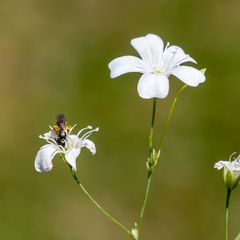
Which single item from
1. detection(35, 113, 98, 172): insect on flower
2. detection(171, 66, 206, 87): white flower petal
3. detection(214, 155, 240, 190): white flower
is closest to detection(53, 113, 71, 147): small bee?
detection(35, 113, 98, 172): insect on flower

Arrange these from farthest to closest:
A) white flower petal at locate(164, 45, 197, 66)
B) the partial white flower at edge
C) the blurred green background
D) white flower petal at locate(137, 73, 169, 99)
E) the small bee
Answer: the blurred green background
white flower petal at locate(164, 45, 197, 66)
the small bee
the partial white flower at edge
white flower petal at locate(137, 73, 169, 99)

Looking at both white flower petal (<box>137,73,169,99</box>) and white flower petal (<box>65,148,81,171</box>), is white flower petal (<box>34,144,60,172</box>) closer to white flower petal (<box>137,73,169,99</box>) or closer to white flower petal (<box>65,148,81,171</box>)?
white flower petal (<box>65,148,81,171</box>)

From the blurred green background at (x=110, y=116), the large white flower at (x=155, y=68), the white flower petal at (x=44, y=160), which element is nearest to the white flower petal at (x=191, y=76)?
the large white flower at (x=155, y=68)

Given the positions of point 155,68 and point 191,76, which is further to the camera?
point 155,68

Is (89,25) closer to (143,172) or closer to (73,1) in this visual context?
Answer: (73,1)

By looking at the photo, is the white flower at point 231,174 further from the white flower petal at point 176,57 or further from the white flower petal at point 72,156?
the white flower petal at point 72,156

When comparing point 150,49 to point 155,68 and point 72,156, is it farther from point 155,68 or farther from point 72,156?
point 72,156

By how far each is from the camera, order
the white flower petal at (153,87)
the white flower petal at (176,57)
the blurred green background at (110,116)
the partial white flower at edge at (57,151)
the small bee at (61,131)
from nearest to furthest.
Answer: the white flower petal at (153,87)
the partial white flower at edge at (57,151)
the small bee at (61,131)
the white flower petal at (176,57)
the blurred green background at (110,116)

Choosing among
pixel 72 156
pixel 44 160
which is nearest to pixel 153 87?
pixel 72 156

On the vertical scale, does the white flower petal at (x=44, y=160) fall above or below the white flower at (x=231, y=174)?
above
